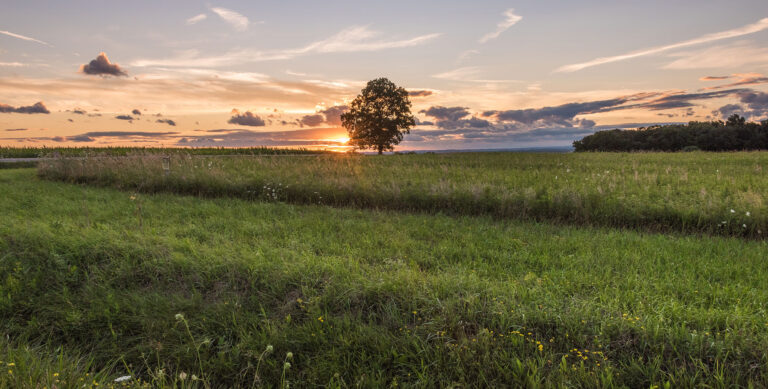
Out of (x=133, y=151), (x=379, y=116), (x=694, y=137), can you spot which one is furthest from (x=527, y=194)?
(x=694, y=137)

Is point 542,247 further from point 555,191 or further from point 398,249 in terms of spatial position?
point 555,191

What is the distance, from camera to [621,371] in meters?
3.21

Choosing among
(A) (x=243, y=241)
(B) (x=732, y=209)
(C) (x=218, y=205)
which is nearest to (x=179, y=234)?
(A) (x=243, y=241)

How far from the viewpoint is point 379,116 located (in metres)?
53.4

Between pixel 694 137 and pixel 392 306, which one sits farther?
pixel 694 137

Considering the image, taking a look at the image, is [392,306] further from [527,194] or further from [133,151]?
[133,151]

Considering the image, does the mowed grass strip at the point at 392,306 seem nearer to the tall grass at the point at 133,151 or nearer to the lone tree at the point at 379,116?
the tall grass at the point at 133,151

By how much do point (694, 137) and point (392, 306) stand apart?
7940 cm

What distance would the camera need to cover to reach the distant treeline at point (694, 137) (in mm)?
58469

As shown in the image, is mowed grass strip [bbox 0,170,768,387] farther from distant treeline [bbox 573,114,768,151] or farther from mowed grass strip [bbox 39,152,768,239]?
distant treeline [bbox 573,114,768,151]

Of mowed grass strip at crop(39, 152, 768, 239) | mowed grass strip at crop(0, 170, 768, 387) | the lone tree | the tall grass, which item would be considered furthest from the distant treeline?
mowed grass strip at crop(0, 170, 768, 387)

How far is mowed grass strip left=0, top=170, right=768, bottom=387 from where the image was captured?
3414mm

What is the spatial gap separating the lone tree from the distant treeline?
36028mm

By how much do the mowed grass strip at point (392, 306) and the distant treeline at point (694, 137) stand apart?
59770mm
